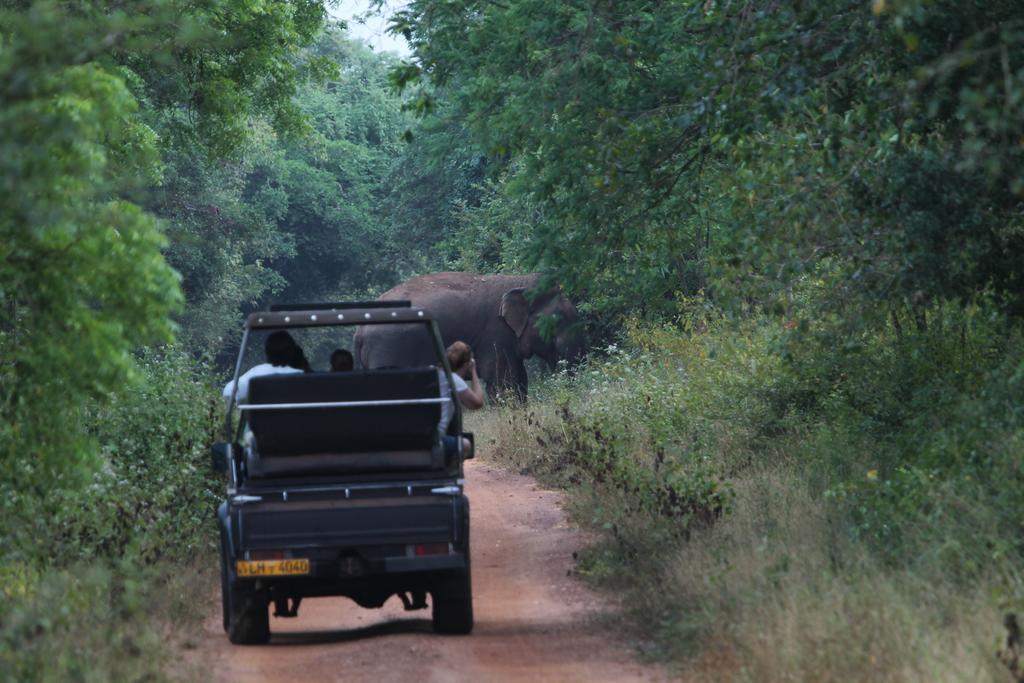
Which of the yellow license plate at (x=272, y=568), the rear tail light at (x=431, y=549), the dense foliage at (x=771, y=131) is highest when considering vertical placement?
the dense foliage at (x=771, y=131)

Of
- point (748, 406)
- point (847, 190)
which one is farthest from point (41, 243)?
point (748, 406)

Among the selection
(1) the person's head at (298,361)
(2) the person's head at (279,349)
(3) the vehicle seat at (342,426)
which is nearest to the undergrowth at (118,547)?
(3) the vehicle seat at (342,426)

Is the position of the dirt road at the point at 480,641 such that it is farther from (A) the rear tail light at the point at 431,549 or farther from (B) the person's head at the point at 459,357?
(B) the person's head at the point at 459,357

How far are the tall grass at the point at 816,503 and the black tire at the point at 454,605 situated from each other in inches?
46.3

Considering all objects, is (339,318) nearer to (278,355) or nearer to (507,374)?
(278,355)

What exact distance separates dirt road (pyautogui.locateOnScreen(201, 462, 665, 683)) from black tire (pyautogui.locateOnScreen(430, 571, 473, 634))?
0.09m

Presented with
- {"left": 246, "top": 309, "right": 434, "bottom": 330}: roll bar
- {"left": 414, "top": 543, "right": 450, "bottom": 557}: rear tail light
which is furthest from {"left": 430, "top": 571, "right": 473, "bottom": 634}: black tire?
{"left": 246, "top": 309, "right": 434, "bottom": 330}: roll bar

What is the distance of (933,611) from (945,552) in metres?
1.28

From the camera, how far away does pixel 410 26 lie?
13.4 metres

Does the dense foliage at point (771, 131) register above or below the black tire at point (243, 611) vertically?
above

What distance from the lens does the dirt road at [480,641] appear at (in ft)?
29.6

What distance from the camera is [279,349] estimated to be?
37.0 ft

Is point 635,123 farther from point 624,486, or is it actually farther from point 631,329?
point 631,329

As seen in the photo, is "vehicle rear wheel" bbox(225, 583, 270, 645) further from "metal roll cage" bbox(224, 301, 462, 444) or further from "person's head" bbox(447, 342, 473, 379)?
"person's head" bbox(447, 342, 473, 379)
